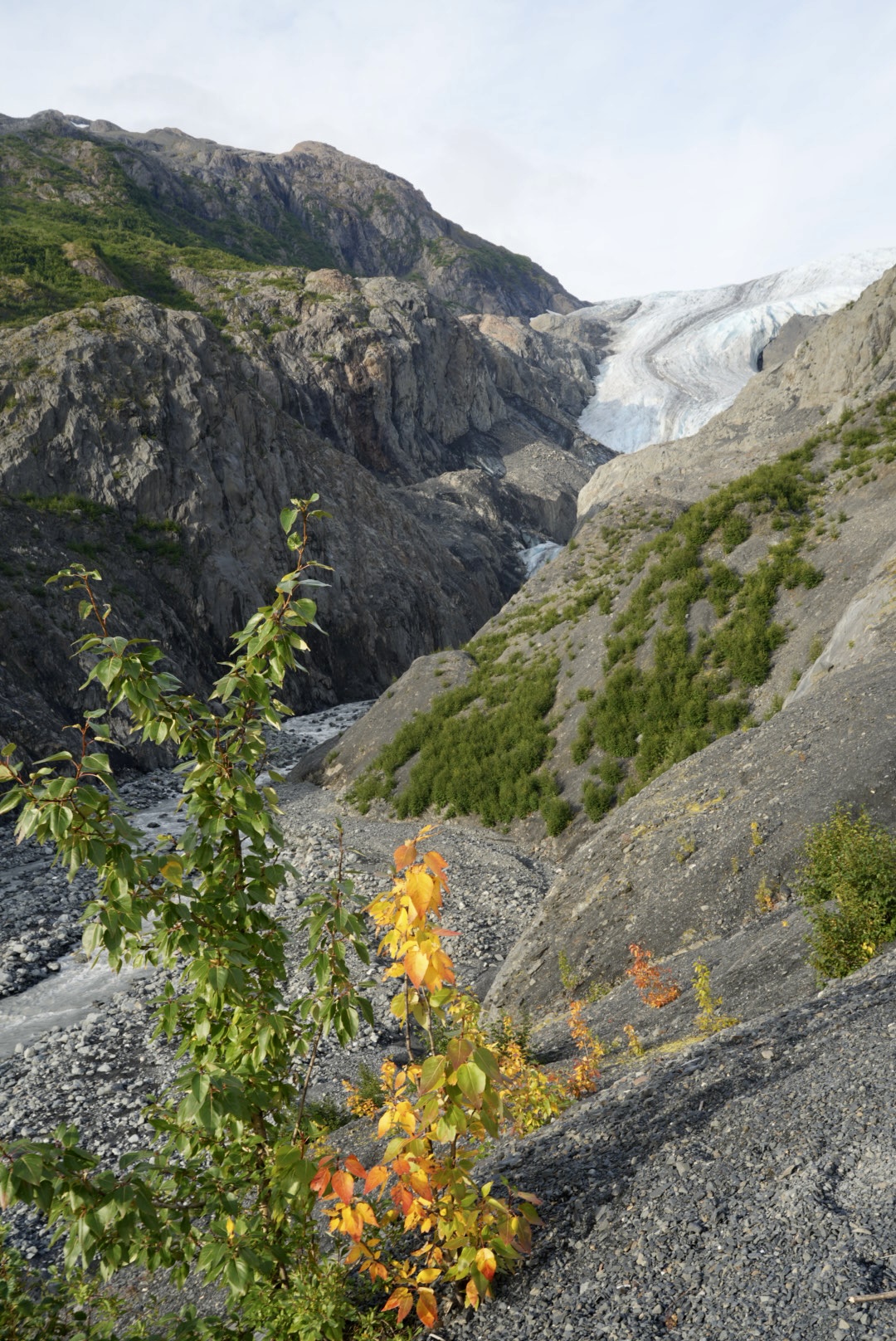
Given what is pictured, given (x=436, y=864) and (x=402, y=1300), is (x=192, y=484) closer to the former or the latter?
(x=436, y=864)

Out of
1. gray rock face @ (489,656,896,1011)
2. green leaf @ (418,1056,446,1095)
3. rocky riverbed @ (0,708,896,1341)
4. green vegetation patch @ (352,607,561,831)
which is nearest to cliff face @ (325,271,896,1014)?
gray rock face @ (489,656,896,1011)

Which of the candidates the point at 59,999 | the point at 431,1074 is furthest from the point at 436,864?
the point at 59,999

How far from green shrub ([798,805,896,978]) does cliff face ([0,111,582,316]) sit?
4934 inches

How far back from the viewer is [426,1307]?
320 centimetres

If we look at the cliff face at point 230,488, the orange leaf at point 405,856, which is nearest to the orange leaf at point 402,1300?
the orange leaf at point 405,856

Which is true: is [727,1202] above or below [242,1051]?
below

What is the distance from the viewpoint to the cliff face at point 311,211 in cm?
11244

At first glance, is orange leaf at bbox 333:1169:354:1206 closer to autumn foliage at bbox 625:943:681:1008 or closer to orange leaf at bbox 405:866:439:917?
orange leaf at bbox 405:866:439:917

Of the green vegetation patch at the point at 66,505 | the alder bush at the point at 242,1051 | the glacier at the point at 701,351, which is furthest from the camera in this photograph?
the glacier at the point at 701,351

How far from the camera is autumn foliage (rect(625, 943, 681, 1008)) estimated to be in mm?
8773

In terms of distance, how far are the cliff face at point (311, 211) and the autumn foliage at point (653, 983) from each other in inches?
4881

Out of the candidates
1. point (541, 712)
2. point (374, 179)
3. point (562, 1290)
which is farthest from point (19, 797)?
point (374, 179)

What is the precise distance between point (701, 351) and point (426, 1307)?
436 feet

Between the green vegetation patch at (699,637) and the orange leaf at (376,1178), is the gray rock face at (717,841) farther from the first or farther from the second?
the orange leaf at (376,1178)
